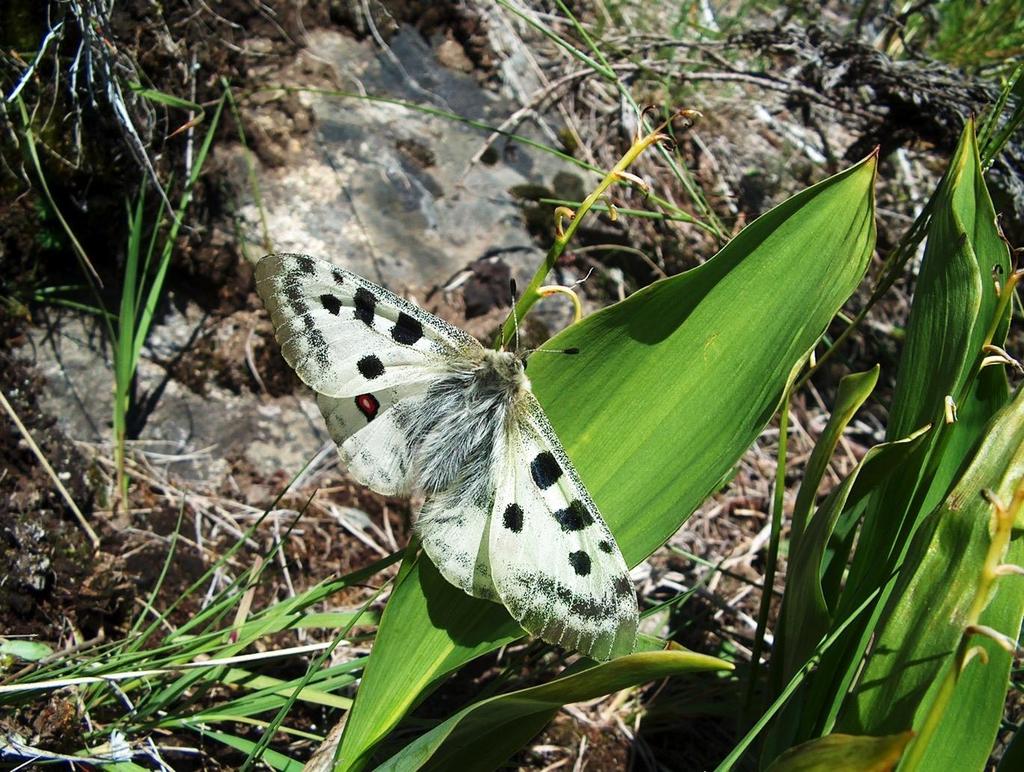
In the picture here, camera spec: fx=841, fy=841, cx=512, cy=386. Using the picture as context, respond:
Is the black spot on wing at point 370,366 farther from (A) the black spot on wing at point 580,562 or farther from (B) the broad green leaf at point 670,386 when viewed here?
(A) the black spot on wing at point 580,562

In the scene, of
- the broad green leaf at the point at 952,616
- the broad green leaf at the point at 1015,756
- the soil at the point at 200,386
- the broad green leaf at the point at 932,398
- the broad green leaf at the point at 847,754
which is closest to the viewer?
the broad green leaf at the point at 847,754

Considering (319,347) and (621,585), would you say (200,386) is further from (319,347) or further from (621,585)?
(621,585)

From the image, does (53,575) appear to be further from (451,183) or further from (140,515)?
(451,183)

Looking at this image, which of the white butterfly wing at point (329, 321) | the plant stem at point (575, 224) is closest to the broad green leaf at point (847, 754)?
the plant stem at point (575, 224)

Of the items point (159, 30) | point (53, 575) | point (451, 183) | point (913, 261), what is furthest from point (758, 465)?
point (159, 30)

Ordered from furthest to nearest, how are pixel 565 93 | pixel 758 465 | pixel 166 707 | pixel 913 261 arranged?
pixel 565 93 → pixel 913 261 → pixel 758 465 → pixel 166 707

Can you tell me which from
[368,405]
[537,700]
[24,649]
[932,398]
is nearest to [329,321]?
[368,405]

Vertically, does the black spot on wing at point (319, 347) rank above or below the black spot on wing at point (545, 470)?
below
